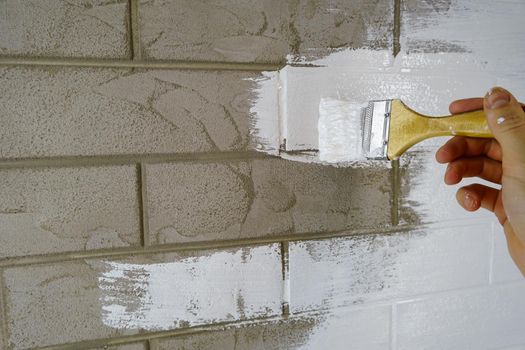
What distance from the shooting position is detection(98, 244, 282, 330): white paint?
1.27m

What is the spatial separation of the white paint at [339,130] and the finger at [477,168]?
13.0 inches

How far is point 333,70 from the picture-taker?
1.36 m

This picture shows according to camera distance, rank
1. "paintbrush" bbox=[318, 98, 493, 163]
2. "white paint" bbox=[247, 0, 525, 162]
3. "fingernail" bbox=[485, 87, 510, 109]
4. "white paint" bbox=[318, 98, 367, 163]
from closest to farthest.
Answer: "fingernail" bbox=[485, 87, 510, 109]
"paintbrush" bbox=[318, 98, 493, 163]
"white paint" bbox=[318, 98, 367, 163]
"white paint" bbox=[247, 0, 525, 162]

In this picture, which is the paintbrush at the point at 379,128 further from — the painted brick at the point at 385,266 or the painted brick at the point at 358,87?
the painted brick at the point at 385,266

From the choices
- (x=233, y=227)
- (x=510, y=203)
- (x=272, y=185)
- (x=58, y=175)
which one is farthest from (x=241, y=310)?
(x=510, y=203)

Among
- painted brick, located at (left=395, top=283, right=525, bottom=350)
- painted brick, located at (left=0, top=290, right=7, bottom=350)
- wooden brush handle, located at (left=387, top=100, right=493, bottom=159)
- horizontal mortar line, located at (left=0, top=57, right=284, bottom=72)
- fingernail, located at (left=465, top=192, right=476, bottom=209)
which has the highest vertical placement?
horizontal mortar line, located at (left=0, top=57, right=284, bottom=72)

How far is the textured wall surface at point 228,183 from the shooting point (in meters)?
1.18

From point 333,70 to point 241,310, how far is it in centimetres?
96

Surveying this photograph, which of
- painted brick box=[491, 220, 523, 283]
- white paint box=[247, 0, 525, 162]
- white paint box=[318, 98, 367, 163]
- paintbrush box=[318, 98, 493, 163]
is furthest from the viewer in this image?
painted brick box=[491, 220, 523, 283]

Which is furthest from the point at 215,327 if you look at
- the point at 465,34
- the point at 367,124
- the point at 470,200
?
the point at 465,34

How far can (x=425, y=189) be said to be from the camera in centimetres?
149

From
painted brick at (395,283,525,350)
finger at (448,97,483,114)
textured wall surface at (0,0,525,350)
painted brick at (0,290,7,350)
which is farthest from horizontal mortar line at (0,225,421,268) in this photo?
finger at (448,97,483,114)

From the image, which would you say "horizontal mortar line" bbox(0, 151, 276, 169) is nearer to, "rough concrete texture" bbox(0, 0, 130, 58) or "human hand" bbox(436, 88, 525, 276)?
"rough concrete texture" bbox(0, 0, 130, 58)

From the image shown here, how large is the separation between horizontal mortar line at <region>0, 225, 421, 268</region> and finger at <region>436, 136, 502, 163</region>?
1.15 feet
